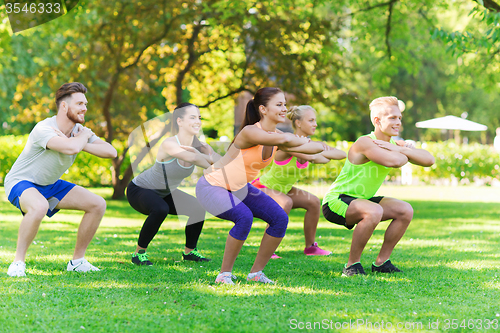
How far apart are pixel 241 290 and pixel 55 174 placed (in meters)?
2.33

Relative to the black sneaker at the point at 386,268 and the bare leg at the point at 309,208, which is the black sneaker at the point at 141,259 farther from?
the black sneaker at the point at 386,268

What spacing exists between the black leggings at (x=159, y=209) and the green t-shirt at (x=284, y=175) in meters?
1.10

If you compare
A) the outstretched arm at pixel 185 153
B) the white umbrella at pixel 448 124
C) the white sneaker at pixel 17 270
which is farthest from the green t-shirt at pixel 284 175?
the white umbrella at pixel 448 124

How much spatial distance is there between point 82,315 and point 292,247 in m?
3.93

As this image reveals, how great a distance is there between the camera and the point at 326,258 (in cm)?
596

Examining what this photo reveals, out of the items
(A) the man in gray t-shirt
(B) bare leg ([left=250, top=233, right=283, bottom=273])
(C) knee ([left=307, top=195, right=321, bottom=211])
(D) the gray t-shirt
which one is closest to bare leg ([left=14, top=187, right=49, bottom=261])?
(A) the man in gray t-shirt

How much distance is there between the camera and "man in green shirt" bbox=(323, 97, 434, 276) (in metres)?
4.70

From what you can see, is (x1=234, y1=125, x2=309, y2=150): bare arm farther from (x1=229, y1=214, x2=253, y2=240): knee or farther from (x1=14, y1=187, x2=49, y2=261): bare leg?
(x1=14, y1=187, x2=49, y2=261): bare leg

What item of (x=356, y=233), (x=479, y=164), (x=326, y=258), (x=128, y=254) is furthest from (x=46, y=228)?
(x=479, y=164)

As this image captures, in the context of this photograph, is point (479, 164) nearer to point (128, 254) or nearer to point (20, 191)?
point (128, 254)

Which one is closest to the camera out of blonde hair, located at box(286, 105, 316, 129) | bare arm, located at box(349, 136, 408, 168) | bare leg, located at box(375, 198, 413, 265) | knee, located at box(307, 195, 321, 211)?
bare arm, located at box(349, 136, 408, 168)

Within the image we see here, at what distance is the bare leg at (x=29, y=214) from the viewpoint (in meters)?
4.59

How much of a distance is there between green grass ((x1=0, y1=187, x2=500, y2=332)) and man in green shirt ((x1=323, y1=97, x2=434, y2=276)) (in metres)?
0.38

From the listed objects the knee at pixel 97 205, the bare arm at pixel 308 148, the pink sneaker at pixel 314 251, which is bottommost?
the pink sneaker at pixel 314 251
